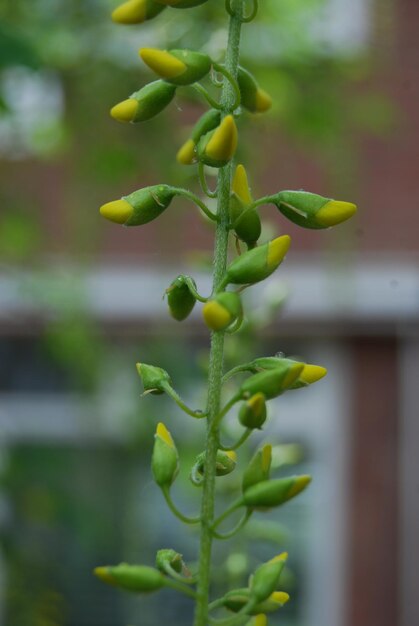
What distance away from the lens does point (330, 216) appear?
0.92m

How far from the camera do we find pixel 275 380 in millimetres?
840

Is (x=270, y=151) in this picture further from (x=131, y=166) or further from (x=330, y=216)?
(x=330, y=216)

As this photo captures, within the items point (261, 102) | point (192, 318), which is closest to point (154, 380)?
point (261, 102)

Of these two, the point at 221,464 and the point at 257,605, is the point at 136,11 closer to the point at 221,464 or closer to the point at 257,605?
the point at 221,464

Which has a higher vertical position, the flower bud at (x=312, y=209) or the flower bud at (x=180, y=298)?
the flower bud at (x=312, y=209)

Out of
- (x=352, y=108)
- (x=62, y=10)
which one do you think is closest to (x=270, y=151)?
(x=352, y=108)

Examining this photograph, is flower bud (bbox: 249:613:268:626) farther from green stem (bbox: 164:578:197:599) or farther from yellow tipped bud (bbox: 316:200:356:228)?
yellow tipped bud (bbox: 316:200:356:228)

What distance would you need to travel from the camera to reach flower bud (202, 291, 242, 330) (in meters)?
0.82

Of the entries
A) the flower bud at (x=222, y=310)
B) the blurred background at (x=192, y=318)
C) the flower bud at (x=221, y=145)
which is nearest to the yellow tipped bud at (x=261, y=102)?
the flower bud at (x=221, y=145)

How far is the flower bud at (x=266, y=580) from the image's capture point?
0.82 metres

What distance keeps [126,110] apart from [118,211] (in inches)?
3.4

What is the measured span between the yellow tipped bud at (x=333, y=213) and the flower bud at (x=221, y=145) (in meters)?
0.10

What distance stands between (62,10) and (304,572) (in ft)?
16.0

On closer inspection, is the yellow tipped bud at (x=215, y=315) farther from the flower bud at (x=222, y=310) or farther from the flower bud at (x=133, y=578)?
the flower bud at (x=133, y=578)
